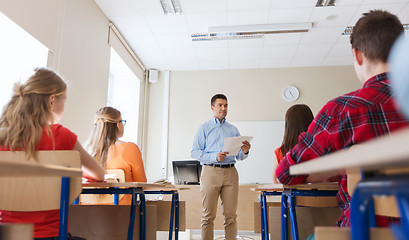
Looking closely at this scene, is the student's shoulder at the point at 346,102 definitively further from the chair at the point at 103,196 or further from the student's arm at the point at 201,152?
the student's arm at the point at 201,152

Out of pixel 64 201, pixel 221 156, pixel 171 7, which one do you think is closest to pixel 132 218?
pixel 64 201

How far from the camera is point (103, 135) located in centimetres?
227

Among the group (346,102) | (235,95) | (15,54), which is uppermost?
(235,95)

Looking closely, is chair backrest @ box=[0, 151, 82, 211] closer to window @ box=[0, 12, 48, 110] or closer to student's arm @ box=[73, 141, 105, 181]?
student's arm @ box=[73, 141, 105, 181]

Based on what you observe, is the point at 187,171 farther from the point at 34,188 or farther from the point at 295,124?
the point at 34,188

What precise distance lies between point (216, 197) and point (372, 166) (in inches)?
110

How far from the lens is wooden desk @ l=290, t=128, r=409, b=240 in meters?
0.37

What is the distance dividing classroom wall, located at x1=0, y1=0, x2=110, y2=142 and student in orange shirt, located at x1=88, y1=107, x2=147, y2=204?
692 mm

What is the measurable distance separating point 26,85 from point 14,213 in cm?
53

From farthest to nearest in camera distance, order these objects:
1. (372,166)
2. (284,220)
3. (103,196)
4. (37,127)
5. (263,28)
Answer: (263,28), (103,196), (284,220), (37,127), (372,166)

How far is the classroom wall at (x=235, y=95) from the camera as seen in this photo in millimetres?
5836

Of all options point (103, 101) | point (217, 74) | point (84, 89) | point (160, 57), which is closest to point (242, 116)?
point (217, 74)

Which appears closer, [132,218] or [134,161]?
[132,218]

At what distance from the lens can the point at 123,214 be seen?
6.37ft
